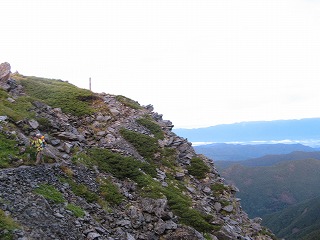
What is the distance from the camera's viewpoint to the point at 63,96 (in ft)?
128

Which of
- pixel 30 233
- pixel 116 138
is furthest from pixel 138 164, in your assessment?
pixel 30 233

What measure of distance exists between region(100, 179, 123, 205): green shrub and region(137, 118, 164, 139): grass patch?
12.2m

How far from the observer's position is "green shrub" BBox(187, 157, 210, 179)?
1274 inches

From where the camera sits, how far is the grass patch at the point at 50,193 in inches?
719

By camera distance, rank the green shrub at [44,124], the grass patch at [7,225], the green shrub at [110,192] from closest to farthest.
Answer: the grass patch at [7,225], the green shrub at [110,192], the green shrub at [44,124]

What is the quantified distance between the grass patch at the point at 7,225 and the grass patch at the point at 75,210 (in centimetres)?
379

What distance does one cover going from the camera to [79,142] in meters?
28.6

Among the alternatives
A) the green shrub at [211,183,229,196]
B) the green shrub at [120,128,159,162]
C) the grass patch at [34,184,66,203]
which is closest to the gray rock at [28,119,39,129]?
the grass patch at [34,184,66,203]

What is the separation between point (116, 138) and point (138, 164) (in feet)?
15.9

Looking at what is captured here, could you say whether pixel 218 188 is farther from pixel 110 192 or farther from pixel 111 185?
pixel 110 192

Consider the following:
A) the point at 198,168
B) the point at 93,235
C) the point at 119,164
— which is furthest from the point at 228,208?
the point at 93,235

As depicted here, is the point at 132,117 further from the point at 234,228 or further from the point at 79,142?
the point at 234,228

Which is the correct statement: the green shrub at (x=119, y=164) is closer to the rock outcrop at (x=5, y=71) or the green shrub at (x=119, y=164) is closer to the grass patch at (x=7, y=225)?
the grass patch at (x=7, y=225)

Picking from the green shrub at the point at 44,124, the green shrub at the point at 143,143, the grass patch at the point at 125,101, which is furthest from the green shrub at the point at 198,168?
the green shrub at the point at 44,124
